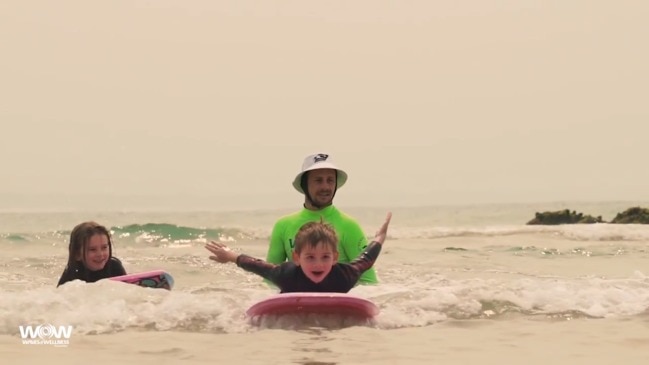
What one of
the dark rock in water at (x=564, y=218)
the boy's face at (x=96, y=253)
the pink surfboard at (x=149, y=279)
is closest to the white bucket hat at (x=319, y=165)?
the pink surfboard at (x=149, y=279)

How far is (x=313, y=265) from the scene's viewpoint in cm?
701

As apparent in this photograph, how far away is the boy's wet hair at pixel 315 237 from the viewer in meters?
6.86

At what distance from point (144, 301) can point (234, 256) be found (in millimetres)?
928

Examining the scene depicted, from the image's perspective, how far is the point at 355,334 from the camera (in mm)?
6461

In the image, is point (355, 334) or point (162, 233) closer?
point (355, 334)

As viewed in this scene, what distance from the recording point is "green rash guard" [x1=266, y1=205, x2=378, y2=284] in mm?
8547

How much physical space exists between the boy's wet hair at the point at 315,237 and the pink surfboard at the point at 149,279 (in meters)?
1.83

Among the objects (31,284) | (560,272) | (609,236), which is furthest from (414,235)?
(31,284)

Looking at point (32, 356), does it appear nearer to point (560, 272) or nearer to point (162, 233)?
point (560, 272)

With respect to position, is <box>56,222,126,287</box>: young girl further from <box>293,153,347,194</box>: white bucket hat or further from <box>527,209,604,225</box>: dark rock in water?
<box>527,209,604,225</box>: dark rock in water

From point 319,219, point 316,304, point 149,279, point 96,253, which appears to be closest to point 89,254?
point 96,253

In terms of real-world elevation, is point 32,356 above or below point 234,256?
below

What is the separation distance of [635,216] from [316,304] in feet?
Result: 73.1

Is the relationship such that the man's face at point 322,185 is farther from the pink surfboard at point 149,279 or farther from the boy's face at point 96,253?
the boy's face at point 96,253
